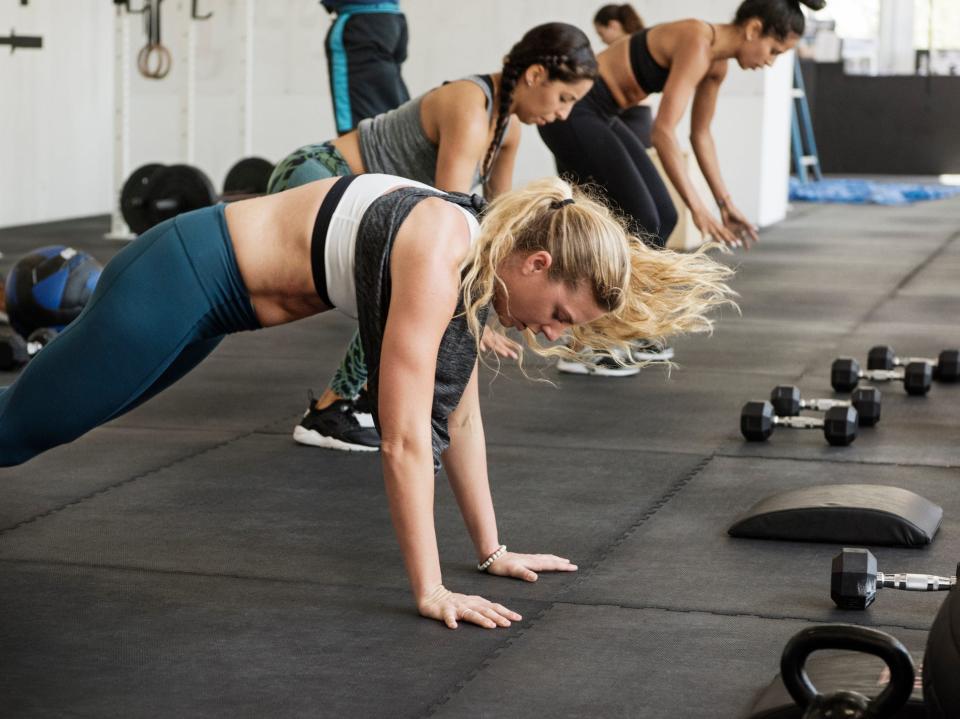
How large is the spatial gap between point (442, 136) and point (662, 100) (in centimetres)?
132

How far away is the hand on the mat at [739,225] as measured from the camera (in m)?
4.19

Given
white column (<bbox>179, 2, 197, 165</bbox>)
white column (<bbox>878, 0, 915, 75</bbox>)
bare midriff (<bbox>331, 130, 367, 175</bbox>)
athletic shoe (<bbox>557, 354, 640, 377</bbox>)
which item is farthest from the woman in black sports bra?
white column (<bbox>878, 0, 915, 75</bbox>)

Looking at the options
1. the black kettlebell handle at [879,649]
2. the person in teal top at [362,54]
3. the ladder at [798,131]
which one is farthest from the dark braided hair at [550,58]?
the ladder at [798,131]

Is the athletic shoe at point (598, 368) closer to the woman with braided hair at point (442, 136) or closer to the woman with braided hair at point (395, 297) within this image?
the woman with braided hair at point (442, 136)

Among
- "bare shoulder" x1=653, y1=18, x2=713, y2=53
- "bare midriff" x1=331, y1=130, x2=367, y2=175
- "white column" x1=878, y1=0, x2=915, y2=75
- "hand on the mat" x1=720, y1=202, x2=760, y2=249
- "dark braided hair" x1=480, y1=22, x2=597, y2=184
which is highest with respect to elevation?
"white column" x1=878, y1=0, x2=915, y2=75

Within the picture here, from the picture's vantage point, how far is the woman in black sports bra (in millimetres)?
4277

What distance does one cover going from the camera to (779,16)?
167 inches

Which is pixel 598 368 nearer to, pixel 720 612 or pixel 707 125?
pixel 707 125

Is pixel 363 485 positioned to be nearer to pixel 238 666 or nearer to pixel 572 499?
pixel 572 499

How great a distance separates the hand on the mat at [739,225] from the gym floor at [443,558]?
18.9 inches

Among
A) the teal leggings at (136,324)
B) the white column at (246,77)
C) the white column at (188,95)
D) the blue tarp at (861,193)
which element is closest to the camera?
the teal leggings at (136,324)

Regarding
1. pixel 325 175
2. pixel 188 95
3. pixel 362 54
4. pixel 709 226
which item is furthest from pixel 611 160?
pixel 188 95

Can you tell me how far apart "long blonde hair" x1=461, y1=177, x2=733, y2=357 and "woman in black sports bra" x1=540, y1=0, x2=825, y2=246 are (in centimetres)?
204

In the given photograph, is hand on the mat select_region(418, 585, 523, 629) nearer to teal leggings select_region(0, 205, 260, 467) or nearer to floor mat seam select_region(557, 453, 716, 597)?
floor mat seam select_region(557, 453, 716, 597)
